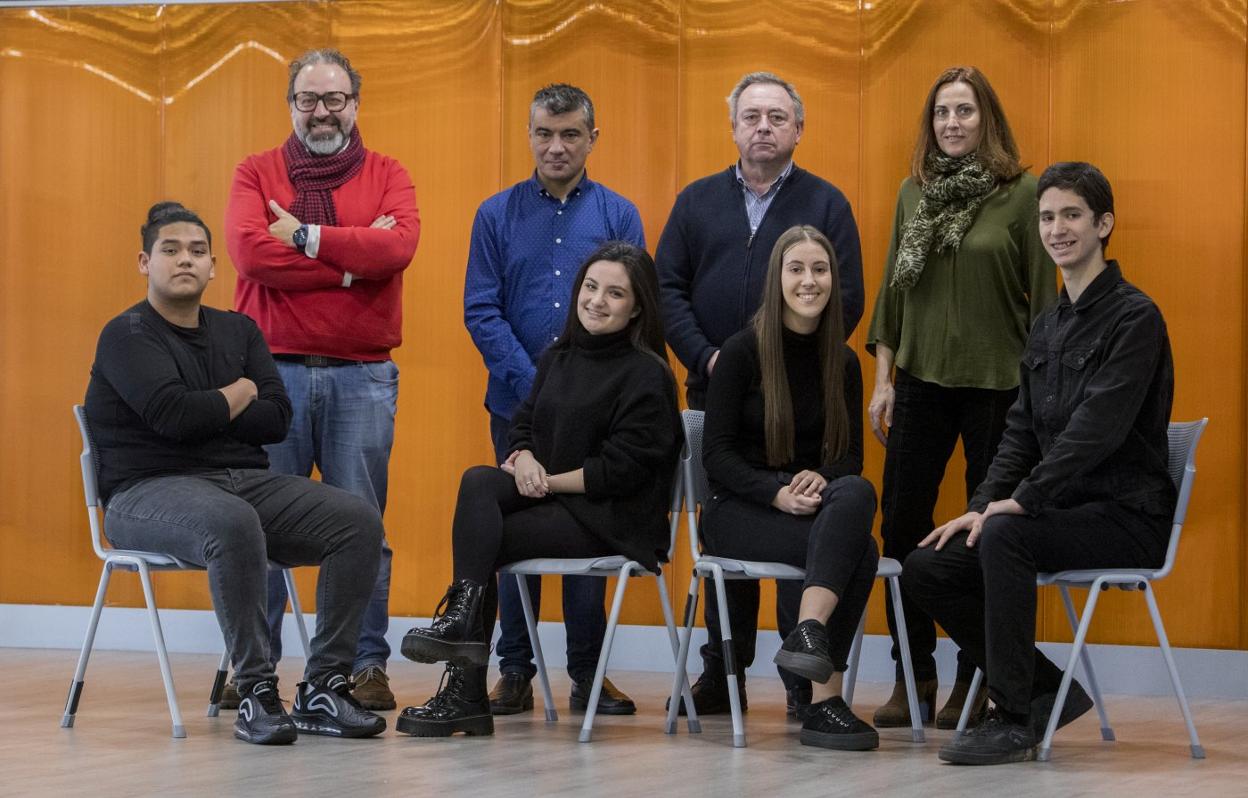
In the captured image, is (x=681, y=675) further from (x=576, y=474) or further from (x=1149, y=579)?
(x=1149, y=579)

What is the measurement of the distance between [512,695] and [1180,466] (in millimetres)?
2005

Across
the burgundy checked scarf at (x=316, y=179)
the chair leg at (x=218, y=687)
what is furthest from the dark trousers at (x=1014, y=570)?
the burgundy checked scarf at (x=316, y=179)

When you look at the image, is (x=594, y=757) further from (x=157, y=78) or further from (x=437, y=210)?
(x=157, y=78)

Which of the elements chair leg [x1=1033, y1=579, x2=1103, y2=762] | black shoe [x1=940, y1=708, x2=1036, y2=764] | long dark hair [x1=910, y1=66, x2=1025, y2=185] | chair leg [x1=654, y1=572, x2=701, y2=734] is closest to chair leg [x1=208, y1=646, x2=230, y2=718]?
chair leg [x1=654, y1=572, x2=701, y2=734]

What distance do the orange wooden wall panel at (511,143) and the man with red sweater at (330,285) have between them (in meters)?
1.25

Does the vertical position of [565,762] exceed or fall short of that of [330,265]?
it falls short

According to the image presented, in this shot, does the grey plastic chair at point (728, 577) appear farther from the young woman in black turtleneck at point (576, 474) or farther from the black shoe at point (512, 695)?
the black shoe at point (512, 695)

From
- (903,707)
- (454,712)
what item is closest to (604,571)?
(454,712)

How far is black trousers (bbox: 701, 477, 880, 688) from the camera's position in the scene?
4078 mm

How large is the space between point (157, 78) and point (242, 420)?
257 cm

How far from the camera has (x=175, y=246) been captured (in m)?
4.36

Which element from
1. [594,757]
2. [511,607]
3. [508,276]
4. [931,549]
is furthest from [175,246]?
[931,549]

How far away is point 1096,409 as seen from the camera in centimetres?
397

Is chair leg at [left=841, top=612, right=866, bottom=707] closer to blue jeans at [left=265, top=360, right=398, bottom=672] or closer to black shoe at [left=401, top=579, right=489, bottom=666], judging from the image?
black shoe at [left=401, top=579, right=489, bottom=666]
